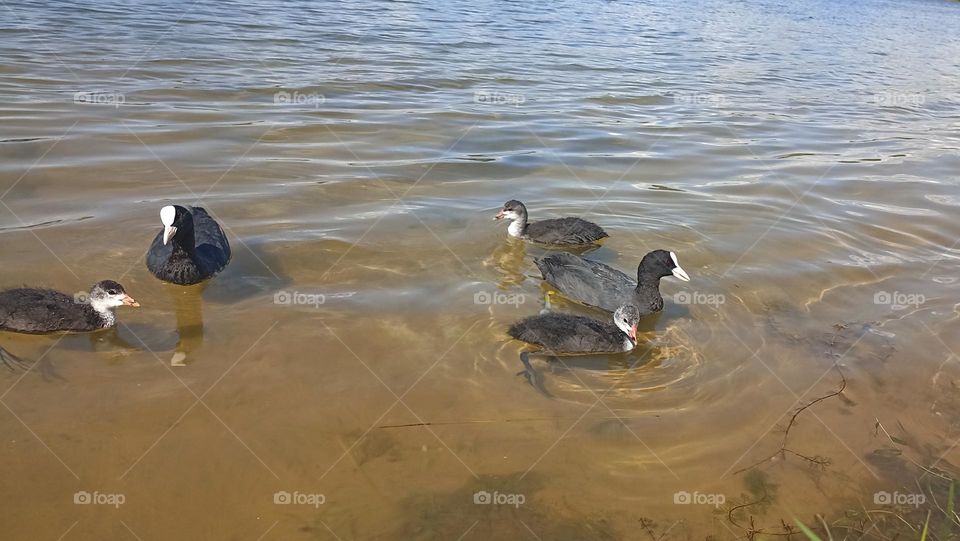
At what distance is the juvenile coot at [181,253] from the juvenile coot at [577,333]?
3.00 metres

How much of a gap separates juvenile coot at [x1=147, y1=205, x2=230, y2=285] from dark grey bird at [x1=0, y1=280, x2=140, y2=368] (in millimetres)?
867

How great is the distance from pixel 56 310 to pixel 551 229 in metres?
5.19

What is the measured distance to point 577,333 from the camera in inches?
265

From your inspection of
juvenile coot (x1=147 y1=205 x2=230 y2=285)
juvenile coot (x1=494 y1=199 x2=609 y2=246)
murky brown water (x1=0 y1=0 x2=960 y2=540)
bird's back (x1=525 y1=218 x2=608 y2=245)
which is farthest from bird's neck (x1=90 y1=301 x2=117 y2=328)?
bird's back (x1=525 y1=218 x2=608 y2=245)

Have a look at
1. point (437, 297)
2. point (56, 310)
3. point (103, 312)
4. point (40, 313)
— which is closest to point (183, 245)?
point (103, 312)

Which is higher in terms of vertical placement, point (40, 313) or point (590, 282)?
point (40, 313)

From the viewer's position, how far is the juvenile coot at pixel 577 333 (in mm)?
6629

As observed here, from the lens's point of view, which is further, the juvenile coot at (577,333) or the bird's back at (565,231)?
the bird's back at (565,231)

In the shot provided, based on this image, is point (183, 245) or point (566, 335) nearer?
point (566, 335)

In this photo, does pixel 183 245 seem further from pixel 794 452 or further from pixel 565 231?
pixel 794 452

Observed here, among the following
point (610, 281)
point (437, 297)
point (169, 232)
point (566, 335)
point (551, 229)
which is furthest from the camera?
point (551, 229)

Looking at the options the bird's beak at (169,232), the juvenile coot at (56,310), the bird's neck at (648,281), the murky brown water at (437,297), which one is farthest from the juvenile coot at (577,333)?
the juvenile coot at (56,310)

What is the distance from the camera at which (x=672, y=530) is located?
15.5 ft

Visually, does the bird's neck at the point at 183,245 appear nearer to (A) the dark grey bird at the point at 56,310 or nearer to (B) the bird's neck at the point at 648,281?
(A) the dark grey bird at the point at 56,310
